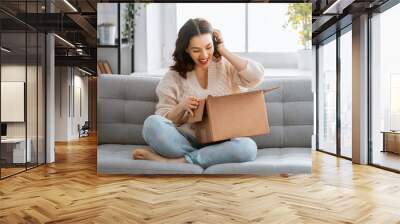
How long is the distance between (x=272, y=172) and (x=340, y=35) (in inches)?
145

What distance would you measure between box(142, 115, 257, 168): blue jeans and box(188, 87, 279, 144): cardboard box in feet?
0.32

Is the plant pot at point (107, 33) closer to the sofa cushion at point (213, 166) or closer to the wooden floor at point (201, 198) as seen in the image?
the sofa cushion at point (213, 166)

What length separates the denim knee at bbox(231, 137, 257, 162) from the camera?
497cm

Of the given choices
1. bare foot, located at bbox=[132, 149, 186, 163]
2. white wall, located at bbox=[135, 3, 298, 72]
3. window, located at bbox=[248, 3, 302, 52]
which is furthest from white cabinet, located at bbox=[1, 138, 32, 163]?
window, located at bbox=[248, 3, 302, 52]

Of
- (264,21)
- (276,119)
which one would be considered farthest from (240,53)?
(276,119)

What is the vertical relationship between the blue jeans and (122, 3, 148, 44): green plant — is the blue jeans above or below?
below

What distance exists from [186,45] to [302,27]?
4.55 feet

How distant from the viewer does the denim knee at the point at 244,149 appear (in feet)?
16.3

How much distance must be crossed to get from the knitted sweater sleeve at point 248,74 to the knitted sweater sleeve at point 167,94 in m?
0.62

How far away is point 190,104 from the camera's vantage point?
4.84m

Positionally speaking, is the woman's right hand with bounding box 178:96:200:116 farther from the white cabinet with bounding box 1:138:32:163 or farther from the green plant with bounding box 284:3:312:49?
the white cabinet with bounding box 1:138:32:163

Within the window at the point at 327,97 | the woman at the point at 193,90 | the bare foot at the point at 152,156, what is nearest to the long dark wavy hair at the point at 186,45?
the woman at the point at 193,90

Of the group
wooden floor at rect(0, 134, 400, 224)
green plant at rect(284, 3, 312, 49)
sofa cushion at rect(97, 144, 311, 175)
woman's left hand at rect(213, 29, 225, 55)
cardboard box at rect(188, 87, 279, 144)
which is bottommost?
wooden floor at rect(0, 134, 400, 224)

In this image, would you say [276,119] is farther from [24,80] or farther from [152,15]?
[24,80]
